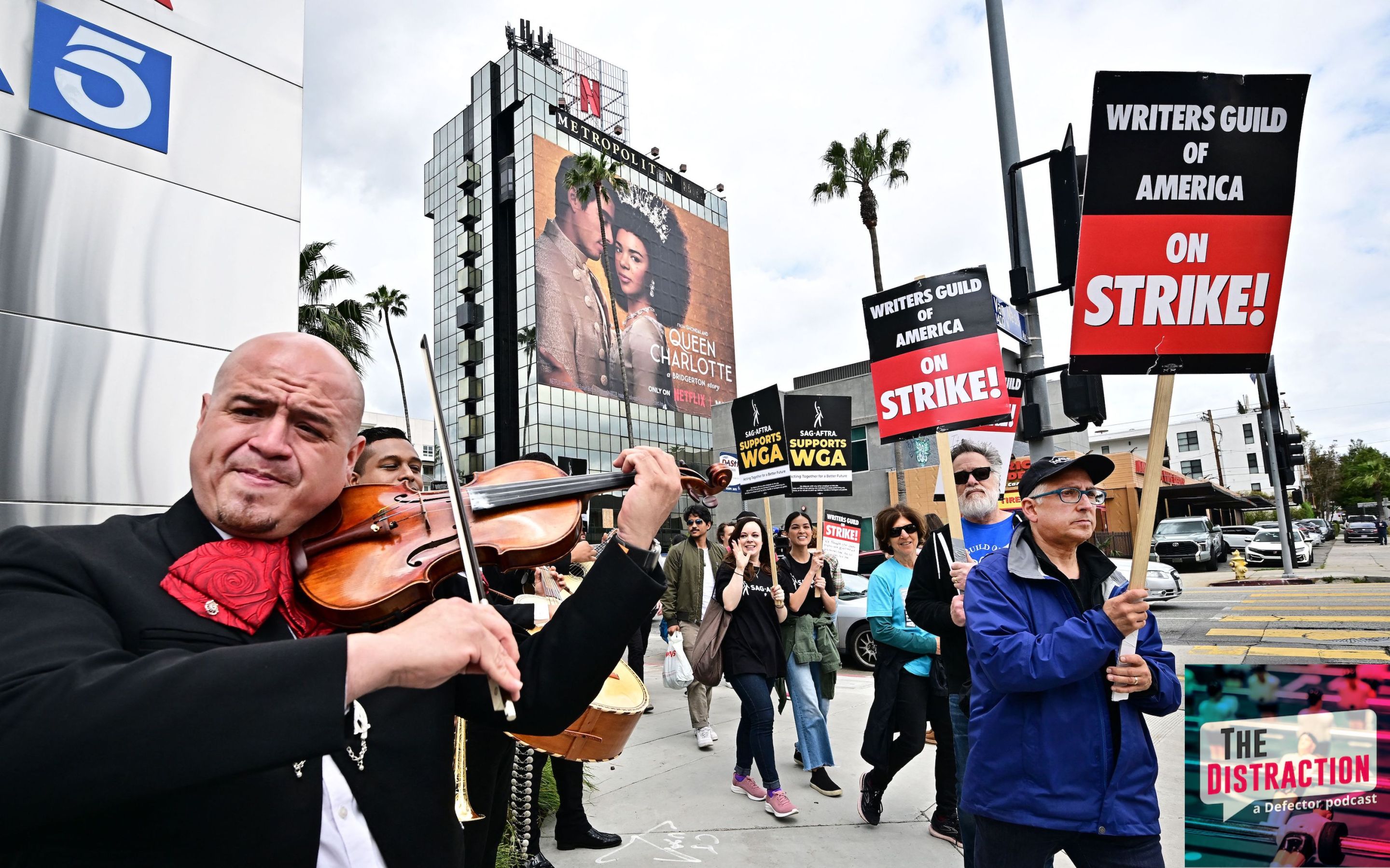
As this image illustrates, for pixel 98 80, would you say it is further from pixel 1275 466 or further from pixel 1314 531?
pixel 1314 531

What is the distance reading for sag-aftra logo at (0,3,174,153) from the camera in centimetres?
369

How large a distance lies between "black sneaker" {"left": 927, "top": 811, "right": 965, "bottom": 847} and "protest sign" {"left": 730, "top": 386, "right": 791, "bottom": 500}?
456 cm

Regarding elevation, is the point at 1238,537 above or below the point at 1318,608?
above

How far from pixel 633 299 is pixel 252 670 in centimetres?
5770

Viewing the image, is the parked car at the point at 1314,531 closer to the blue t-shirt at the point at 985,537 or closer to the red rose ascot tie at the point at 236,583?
the blue t-shirt at the point at 985,537

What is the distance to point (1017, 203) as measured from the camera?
21.8ft

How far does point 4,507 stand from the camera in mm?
3506

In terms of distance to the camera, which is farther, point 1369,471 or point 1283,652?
point 1369,471

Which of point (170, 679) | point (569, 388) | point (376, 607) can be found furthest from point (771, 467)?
point (569, 388)

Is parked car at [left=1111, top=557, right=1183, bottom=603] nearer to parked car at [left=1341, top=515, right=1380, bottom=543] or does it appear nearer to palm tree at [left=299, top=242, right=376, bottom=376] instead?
palm tree at [left=299, top=242, right=376, bottom=376]

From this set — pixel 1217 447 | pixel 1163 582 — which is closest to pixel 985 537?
pixel 1163 582

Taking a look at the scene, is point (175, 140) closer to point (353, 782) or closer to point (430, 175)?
point (353, 782)

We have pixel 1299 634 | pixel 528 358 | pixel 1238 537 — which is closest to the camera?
pixel 1299 634

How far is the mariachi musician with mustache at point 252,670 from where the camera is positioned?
37.3 inches
